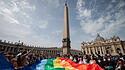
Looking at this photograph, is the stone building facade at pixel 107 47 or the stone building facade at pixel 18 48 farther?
the stone building facade at pixel 107 47

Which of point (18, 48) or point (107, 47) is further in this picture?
point (107, 47)

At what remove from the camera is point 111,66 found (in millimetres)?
6316

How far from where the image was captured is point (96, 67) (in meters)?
5.02

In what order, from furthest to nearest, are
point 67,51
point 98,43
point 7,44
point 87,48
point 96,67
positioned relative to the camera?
point 87,48
point 98,43
point 7,44
point 67,51
point 96,67

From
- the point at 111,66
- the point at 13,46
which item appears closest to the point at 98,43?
the point at 111,66

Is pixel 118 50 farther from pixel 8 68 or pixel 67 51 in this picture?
pixel 8 68

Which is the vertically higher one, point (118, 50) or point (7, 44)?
point (7, 44)

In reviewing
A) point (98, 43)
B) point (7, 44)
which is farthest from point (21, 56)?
point (98, 43)

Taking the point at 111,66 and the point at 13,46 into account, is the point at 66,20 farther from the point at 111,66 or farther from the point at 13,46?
the point at 13,46

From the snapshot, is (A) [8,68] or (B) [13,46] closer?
(A) [8,68]

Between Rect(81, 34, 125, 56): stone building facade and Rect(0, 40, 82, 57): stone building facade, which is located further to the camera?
Rect(81, 34, 125, 56): stone building facade

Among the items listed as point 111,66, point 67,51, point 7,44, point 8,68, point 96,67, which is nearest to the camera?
point 8,68

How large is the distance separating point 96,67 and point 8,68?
5.61m

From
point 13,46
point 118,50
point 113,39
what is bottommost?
point 118,50
